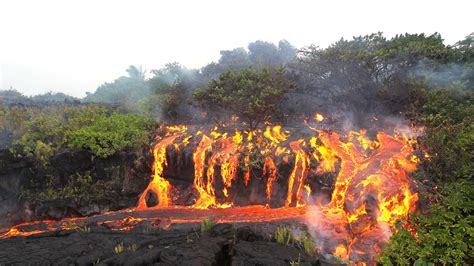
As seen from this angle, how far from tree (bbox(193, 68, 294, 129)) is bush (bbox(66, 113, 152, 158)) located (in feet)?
10.6

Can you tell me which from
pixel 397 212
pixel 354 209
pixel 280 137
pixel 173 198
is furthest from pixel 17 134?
pixel 397 212

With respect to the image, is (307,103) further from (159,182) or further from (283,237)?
(283,237)

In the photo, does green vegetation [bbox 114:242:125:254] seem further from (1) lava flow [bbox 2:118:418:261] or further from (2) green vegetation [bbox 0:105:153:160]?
(2) green vegetation [bbox 0:105:153:160]

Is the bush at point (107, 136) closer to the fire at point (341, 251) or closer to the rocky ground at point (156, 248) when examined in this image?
the rocky ground at point (156, 248)

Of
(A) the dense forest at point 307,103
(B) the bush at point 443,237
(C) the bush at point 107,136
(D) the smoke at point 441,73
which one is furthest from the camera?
(C) the bush at point 107,136

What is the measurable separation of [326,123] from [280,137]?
2156 millimetres

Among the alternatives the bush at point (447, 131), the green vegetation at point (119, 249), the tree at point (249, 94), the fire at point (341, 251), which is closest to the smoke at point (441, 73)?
the bush at point (447, 131)

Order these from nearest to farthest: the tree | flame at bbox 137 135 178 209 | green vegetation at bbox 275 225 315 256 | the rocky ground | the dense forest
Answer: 1. the rocky ground
2. green vegetation at bbox 275 225 315 256
3. the dense forest
4. flame at bbox 137 135 178 209
5. the tree

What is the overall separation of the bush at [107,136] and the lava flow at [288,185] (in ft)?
3.77

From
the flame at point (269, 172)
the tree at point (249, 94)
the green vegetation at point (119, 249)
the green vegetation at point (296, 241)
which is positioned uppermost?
the tree at point (249, 94)

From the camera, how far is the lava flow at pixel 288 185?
10102mm

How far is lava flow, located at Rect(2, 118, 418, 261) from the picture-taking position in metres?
10.1

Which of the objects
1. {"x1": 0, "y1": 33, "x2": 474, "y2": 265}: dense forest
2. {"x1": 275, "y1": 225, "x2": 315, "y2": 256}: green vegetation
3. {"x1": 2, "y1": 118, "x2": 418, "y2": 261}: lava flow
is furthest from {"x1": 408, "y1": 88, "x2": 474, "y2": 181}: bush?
{"x1": 275, "y1": 225, "x2": 315, "y2": 256}: green vegetation

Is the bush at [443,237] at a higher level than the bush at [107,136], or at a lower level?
lower
